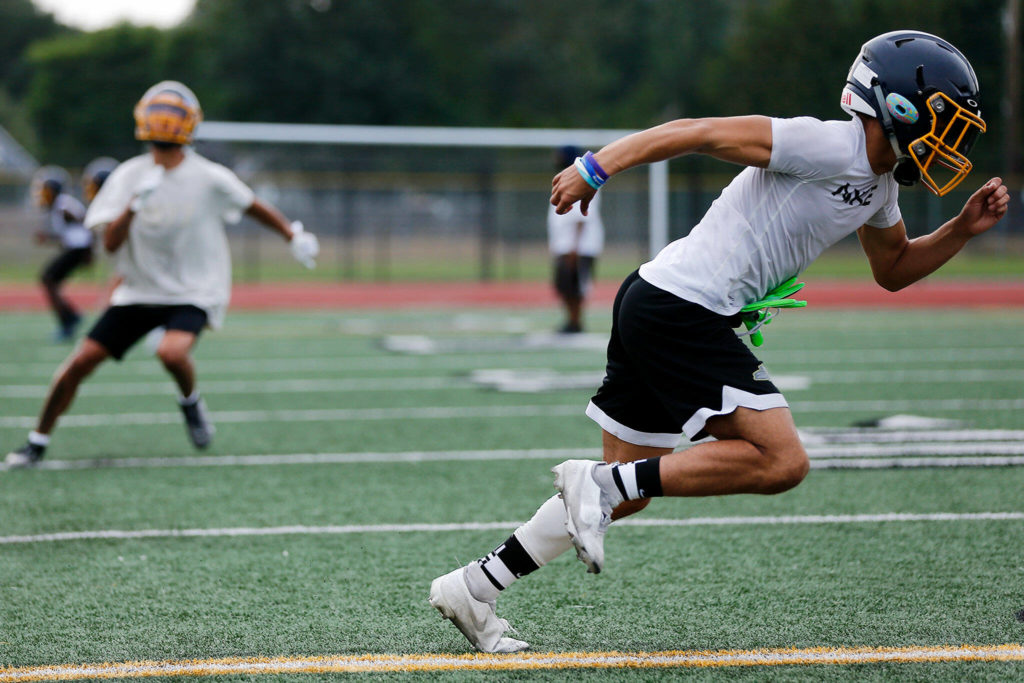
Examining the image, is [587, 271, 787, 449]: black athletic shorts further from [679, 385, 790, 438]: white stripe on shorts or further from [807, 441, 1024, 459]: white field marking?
[807, 441, 1024, 459]: white field marking

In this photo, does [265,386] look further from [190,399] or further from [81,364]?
[81,364]

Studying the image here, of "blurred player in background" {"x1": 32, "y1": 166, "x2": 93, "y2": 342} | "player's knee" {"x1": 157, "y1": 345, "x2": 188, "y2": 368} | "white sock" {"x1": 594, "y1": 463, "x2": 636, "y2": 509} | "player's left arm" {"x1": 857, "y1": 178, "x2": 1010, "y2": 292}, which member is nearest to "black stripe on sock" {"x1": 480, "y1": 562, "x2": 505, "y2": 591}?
"white sock" {"x1": 594, "y1": 463, "x2": 636, "y2": 509}

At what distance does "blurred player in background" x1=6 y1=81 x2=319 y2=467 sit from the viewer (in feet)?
23.0

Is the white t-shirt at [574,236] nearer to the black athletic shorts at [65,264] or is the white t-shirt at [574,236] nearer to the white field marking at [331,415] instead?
the white field marking at [331,415]

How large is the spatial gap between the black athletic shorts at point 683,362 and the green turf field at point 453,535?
789mm

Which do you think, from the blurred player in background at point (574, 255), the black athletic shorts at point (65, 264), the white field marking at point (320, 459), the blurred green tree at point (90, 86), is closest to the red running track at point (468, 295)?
the black athletic shorts at point (65, 264)

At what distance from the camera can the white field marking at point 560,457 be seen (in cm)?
676

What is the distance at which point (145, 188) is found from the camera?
6809mm

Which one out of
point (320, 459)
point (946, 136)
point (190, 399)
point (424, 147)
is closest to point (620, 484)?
point (946, 136)

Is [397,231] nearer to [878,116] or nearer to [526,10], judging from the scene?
[878,116]

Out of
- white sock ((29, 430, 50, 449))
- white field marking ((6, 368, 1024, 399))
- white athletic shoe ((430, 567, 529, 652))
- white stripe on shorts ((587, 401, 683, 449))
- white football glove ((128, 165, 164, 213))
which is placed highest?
white football glove ((128, 165, 164, 213))

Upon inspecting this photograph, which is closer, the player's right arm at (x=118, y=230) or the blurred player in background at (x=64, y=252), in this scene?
the player's right arm at (x=118, y=230)

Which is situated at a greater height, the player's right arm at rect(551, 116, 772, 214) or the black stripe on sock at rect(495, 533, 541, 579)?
the player's right arm at rect(551, 116, 772, 214)

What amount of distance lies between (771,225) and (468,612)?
151cm
